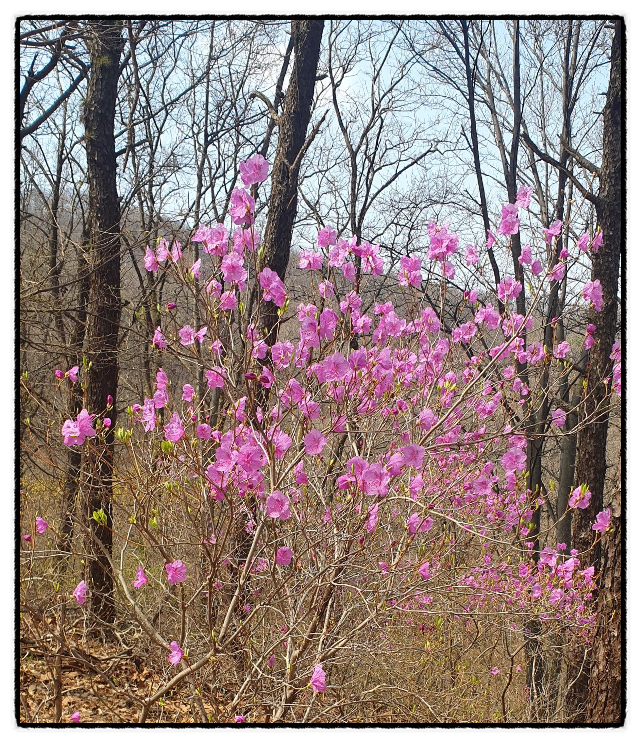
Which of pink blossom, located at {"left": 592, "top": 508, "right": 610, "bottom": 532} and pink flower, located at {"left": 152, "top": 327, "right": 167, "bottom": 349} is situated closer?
pink flower, located at {"left": 152, "top": 327, "right": 167, "bottom": 349}

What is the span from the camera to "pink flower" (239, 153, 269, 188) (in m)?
1.73

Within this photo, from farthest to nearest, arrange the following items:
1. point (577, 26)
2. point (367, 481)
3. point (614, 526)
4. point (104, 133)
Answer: point (577, 26), point (104, 133), point (614, 526), point (367, 481)

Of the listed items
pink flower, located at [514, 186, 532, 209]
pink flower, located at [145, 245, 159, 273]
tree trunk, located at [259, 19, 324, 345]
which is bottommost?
pink flower, located at [145, 245, 159, 273]

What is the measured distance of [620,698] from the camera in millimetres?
2256

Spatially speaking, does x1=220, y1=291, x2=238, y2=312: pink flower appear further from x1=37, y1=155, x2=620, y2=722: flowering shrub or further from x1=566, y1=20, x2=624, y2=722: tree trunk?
x1=566, y1=20, x2=624, y2=722: tree trunk

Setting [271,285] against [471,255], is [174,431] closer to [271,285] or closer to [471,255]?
[271,285]

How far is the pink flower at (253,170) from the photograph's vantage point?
173cm

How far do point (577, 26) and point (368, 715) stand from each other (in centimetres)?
656

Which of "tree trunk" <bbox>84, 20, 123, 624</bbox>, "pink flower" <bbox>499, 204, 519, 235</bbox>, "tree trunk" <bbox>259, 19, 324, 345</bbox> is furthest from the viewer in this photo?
"tree trunk" <bbox>84, 20, 123, 624</bbox>

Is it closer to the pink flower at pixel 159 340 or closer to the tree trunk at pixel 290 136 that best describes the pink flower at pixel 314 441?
the pink flower at pixel 159 340

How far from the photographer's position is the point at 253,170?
1.75 metres

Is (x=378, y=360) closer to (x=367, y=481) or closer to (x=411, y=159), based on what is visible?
(x=367, y=481)

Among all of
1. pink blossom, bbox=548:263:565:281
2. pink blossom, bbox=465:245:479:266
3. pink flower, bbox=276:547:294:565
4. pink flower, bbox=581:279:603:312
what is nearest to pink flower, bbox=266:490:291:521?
pink flower, bbox=276:547:294:565

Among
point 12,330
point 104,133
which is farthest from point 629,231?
point 104,133
